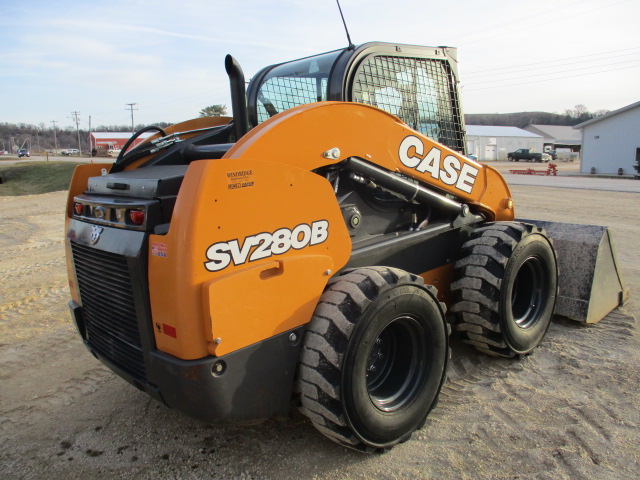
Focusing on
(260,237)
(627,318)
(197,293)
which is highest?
(260,237)

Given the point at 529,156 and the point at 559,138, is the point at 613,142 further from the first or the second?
the point at 559,138

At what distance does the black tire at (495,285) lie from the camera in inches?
133

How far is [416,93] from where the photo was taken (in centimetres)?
370

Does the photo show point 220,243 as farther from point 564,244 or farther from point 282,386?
point 564,244

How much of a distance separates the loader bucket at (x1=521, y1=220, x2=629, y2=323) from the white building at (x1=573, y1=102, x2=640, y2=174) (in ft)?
103

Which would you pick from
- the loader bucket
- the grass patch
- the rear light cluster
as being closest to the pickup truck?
the grass patch

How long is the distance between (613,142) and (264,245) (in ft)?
118

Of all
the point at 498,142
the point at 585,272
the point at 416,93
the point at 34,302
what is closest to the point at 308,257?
the point at 416,93

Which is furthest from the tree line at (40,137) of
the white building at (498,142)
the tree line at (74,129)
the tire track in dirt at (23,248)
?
the tire track in dirt at (23,248)

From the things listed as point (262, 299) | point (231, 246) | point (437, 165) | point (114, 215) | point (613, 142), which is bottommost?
point (613, 142)

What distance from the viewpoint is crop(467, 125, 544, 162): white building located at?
62.4 metres

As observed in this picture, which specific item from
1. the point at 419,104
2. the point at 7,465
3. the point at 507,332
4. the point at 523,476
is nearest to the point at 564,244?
the point at 507,332

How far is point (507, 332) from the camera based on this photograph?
3.48 m

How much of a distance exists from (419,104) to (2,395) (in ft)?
11.6
